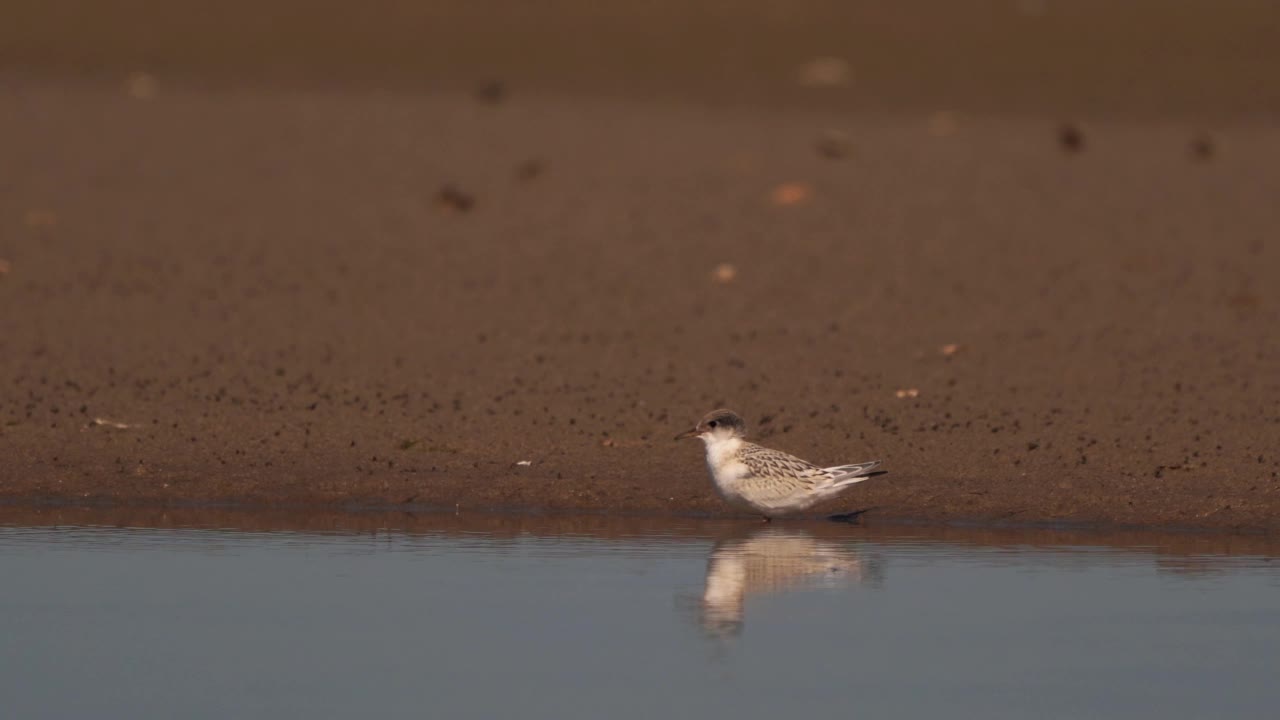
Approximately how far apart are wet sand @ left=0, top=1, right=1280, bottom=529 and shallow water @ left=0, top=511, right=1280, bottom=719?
2.91 feet

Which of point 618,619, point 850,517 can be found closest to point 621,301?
point 850,517

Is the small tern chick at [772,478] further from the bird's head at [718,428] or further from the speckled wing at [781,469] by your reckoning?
the bird's head at [718,428]

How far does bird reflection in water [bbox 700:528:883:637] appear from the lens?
8.52m

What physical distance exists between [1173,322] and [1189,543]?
19.6 ft

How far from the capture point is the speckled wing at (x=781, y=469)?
33.9 feet

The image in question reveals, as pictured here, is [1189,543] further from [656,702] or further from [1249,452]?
[656,702]

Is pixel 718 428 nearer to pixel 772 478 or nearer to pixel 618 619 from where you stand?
pixel 772 478

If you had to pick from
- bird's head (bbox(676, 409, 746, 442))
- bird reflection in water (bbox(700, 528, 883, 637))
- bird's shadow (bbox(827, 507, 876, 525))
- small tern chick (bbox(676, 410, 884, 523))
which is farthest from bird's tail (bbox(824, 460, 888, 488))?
bird's head (bbox(676, 409, 746, 442))

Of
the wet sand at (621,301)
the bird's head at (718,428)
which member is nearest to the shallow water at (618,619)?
the bird's head at (718,428)

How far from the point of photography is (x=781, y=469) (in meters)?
10.4

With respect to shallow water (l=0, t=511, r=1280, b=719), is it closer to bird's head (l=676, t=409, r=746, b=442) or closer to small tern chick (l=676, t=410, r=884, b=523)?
small tern chick (l=676, t=410, r=884, b=523)

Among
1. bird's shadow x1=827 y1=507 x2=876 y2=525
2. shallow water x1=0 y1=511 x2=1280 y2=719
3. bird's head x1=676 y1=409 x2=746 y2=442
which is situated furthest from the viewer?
bird's head x1=676 y1=409 x2=746 y2=442

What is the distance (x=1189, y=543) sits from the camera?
996cm

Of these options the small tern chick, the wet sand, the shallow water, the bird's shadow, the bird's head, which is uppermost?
the wet sand
